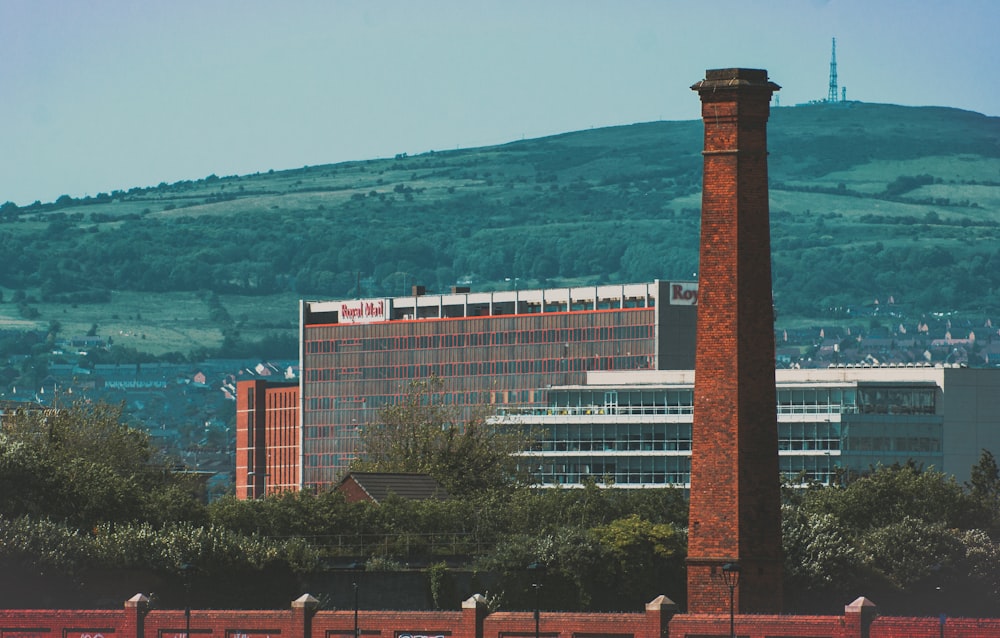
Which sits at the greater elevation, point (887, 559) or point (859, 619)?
point (887, 559)

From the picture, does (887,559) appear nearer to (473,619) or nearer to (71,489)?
(473,619)

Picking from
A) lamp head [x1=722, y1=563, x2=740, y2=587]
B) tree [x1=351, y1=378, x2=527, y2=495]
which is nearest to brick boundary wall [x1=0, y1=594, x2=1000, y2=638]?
lamp head [x1=722, y1=563, x2=740, y2=587]

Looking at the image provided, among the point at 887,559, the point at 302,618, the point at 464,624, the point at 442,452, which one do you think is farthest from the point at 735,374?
the point at 442,452

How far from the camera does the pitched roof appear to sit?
130750 millimetres

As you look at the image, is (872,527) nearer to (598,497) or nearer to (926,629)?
(598,497)

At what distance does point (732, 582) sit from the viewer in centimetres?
7625

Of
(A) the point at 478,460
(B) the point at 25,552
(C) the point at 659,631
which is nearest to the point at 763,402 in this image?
(C) the point at 659,631

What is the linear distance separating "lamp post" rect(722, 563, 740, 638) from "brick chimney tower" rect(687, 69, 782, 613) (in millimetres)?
103

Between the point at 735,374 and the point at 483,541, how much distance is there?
39240 mm

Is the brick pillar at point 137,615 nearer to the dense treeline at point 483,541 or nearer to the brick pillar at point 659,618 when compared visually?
the dense treeline at point 483,541

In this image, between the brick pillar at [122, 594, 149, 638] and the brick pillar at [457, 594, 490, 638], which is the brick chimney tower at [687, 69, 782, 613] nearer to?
the brick pillar at [457, 594, 490, 638]

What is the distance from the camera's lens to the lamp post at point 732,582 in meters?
74.7

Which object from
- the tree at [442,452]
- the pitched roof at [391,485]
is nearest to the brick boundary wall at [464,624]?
the pitched roof at [391,485]

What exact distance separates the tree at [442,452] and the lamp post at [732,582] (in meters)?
62.4
